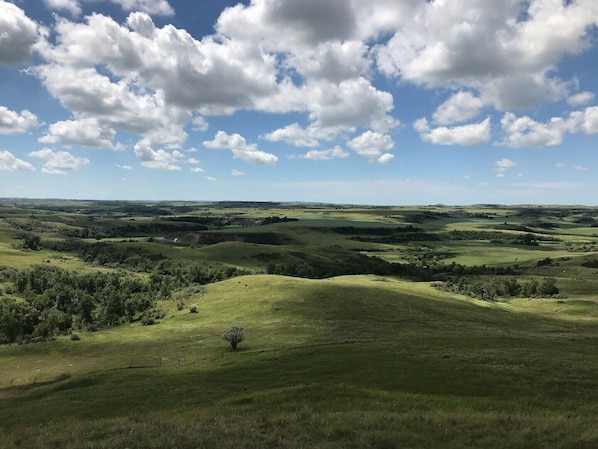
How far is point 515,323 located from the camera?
9212 centimetres

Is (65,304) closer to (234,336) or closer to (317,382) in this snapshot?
(234,336)

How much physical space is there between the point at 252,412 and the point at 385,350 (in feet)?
92.3

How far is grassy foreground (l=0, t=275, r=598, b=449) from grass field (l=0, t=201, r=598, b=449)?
0.59 ft

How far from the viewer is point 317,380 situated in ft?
149

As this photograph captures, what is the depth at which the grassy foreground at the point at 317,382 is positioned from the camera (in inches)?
1009

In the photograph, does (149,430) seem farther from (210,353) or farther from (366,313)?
(366,313)

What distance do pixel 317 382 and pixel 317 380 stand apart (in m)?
1.04

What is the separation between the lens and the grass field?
25672 mm

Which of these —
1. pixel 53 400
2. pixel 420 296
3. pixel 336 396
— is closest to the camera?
pixel 336 396

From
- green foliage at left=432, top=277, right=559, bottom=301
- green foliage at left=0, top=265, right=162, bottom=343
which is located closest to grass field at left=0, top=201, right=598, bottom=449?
green foliage at left=0, top=265, right=162, bottom=343

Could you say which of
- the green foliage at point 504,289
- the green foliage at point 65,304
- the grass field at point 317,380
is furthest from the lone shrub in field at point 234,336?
the green foliage at point 504,289

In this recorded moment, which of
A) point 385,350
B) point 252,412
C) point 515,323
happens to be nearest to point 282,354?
point 385,350

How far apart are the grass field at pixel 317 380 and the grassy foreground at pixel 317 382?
0.18 meters

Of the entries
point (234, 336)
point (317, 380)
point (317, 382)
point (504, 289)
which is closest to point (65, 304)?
point (234, 336)
